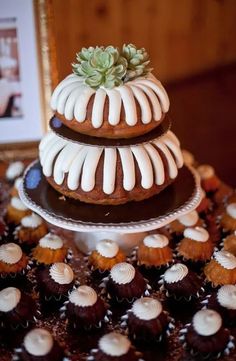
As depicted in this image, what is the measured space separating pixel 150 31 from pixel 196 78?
0.34 m

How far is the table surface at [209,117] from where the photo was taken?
240 centimetres

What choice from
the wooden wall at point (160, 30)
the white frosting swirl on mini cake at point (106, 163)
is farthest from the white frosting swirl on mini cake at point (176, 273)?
the wooden wall at point (160, 30)

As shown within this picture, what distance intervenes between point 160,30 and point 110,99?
1.71 m

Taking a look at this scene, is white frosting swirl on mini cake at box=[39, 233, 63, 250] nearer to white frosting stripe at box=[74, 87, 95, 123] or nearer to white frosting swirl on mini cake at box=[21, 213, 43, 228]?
white frosting swirl on mini cake at box=[21, 213, 43, 228]

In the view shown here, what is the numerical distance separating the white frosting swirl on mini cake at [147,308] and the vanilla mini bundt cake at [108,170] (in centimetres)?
23

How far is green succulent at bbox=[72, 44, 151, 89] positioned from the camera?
130 cm

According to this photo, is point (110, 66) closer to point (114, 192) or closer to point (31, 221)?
point (114, 192)

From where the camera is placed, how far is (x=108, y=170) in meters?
1.31

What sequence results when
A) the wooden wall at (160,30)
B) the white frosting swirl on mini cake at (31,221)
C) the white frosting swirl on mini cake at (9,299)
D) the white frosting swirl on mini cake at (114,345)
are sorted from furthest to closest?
the wooden wall at (160,30)
the white frosting swirl on mini cake at (31,221)
the white frosting swirl on mini cake at (9,299)
the white frosting swirl on mini cake at (114,345)

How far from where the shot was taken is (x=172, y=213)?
134 centimetres

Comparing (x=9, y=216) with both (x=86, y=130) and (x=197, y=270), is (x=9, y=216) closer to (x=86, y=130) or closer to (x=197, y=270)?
(x=86, y=130)

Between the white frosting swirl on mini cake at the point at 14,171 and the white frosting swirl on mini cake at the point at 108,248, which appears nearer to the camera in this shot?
the white frosting swirl on mini cake at the point at 108,248

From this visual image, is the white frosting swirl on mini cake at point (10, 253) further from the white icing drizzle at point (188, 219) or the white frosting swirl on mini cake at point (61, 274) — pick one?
the white icing drizzle at point (188, 219)

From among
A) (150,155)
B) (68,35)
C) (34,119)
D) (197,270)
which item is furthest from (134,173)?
(68,35)
